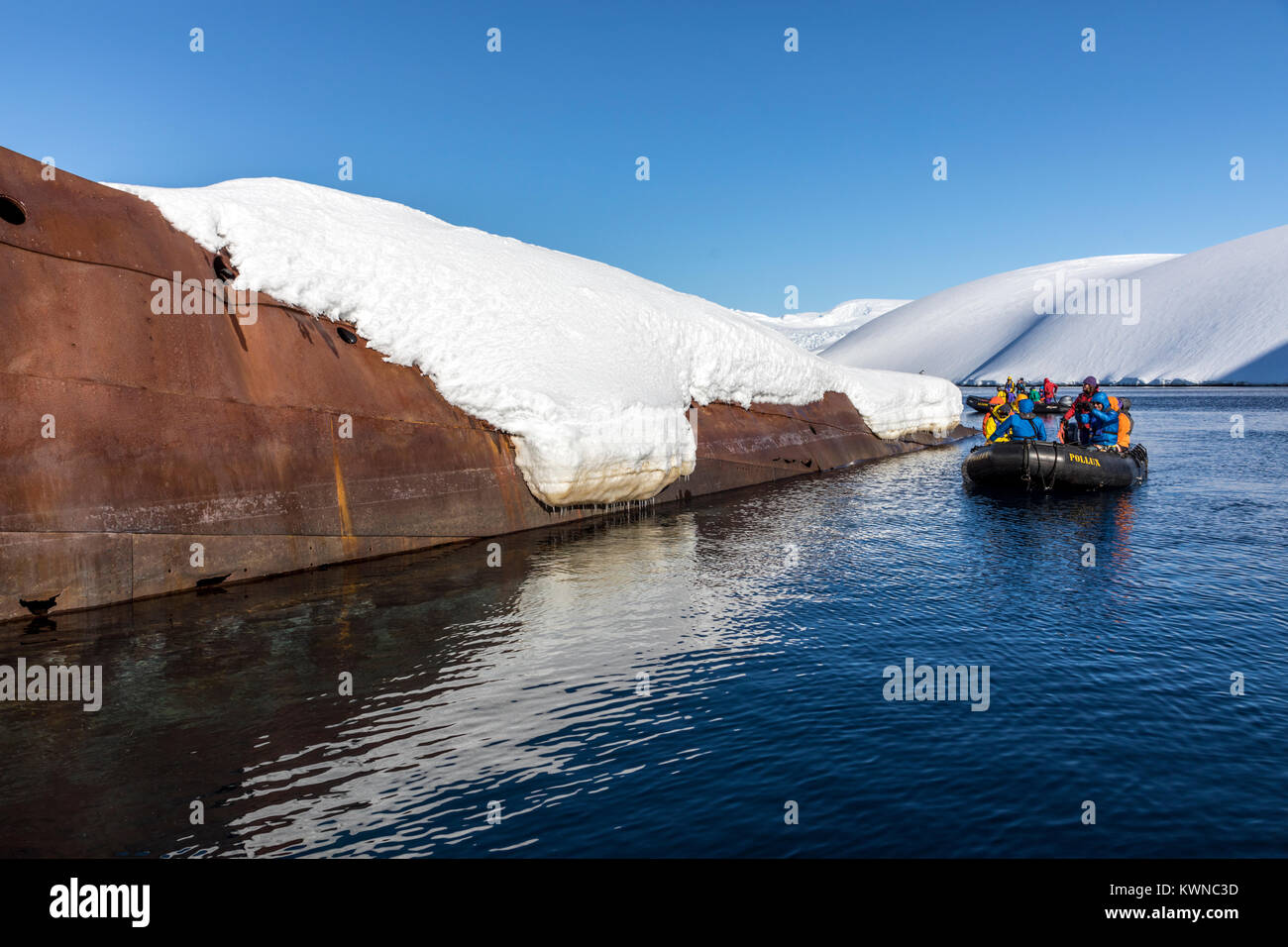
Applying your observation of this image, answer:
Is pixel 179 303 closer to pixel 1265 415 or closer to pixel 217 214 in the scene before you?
pixel 217 214

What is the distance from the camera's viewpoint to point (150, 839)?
5992 mm

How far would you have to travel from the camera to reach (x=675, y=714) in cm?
835

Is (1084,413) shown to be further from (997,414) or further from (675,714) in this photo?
(675,714)

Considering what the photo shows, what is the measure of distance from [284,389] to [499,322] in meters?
5.72

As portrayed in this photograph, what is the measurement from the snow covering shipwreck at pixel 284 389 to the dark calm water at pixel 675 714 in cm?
119

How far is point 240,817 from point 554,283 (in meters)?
17.9

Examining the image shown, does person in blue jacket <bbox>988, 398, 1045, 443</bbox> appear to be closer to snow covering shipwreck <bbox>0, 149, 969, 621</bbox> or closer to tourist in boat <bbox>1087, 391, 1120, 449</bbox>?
tourist in boat <bbox>1087, 391, 1120, 449</bbox>

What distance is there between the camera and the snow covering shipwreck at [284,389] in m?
11.9

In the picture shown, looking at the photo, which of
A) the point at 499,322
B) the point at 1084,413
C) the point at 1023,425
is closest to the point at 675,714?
the point at 499,322

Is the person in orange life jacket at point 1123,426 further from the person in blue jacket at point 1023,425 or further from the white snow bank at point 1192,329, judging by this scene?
the white snow bank at point 1192,329

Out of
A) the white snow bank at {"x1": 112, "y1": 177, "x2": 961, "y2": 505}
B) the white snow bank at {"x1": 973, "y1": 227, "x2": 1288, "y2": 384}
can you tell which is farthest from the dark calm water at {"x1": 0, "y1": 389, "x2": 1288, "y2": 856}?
the white snow bank at {"x1": 973, "y1": 227, "x2": 1288, "y2": 384}

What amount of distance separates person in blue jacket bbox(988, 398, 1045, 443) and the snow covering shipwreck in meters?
9.99

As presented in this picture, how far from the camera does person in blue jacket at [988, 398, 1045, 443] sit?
25.3m
